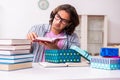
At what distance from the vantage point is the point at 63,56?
137 centimetres

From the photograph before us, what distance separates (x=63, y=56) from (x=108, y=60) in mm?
317

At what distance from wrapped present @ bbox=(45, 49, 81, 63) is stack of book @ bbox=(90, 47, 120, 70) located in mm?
187

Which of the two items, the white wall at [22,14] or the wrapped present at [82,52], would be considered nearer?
the wrapped present at [82,52]

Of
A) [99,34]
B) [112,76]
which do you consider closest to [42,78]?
[112,76]

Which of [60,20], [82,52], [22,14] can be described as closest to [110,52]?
[82,52]

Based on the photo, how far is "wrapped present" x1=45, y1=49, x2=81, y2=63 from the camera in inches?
53.2

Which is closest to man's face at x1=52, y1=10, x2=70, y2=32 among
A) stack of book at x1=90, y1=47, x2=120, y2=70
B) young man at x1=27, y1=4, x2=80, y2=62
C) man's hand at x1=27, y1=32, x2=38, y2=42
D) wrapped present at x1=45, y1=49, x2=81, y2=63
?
young man at x1=27, y1=4, x2=80, y2=62

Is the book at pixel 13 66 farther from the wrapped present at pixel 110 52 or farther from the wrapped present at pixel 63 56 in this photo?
the wrapped present at pixel 110 52

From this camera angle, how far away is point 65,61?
1389 mm

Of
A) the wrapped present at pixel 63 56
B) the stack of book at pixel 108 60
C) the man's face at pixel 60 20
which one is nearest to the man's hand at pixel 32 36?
the wrapped present at pixel 63 56

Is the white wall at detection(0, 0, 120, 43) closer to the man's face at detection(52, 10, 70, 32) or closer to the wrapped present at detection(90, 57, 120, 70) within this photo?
the man's face at detection(52, 10, 70, 32)

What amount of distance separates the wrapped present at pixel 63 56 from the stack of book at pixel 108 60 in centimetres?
19

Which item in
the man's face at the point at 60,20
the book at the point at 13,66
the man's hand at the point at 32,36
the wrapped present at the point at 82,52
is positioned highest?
the man's face at the point at 60,20

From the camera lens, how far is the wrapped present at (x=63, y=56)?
135 centimetres
